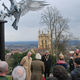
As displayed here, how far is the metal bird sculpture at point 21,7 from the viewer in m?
9.10

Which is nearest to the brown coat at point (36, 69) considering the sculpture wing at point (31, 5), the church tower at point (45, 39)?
the sculpture wing at point (31, 5)

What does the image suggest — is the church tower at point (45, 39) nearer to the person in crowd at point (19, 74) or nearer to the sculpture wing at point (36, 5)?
the sculpture wing at point (36, 5)

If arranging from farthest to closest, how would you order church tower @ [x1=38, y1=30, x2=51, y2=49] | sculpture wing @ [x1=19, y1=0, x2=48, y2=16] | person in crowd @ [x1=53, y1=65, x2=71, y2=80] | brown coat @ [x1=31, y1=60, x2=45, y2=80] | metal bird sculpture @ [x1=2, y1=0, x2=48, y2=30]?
church tower @ [x1=38, y1=30, x2=51, y2=49], sculpture wing @ [x1=19, y1=0, x2=48, y2=16], metal bird sculpture @ [x1=2, y1=0, x2=48, y2=30], brown coat @ [x1=31, y1=60, x2=45, y2=80], person in crowd @ [x1=53, y1=65, x2=71, y2=80]

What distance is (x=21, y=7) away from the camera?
9.25 metres

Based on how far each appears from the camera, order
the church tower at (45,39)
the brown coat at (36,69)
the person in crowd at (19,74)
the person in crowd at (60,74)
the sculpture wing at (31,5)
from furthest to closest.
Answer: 1. the church tower at (45,39)
2. the sculpture wing at (31,5)
3. the brown coat at (36,69)
4. the person in crowd at (60,74)
5. the person in crowd at (19,74)

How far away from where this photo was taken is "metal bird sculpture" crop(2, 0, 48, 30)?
910cm

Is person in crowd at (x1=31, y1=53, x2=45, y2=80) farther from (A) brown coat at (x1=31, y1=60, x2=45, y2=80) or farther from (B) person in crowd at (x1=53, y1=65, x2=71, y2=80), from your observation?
(B) person in crowd at (x1=53, y1=65, x2=71, y2=80)

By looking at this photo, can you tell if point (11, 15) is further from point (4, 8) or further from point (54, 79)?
point (54, 79)

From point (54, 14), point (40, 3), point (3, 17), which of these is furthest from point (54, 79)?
point (54, 14)

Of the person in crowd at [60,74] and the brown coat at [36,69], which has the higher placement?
the person in crowd at [60,74]

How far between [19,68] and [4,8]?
6191mm

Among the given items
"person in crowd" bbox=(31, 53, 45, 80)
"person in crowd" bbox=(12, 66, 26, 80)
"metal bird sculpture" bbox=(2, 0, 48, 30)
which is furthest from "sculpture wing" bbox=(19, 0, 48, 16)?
"person in crowd" bbox=(12, 66, 26, 80)

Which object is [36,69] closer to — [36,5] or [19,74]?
[36,5]

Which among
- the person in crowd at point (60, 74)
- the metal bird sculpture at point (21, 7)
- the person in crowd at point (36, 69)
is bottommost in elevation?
the person in crowd at point (36, 69)
